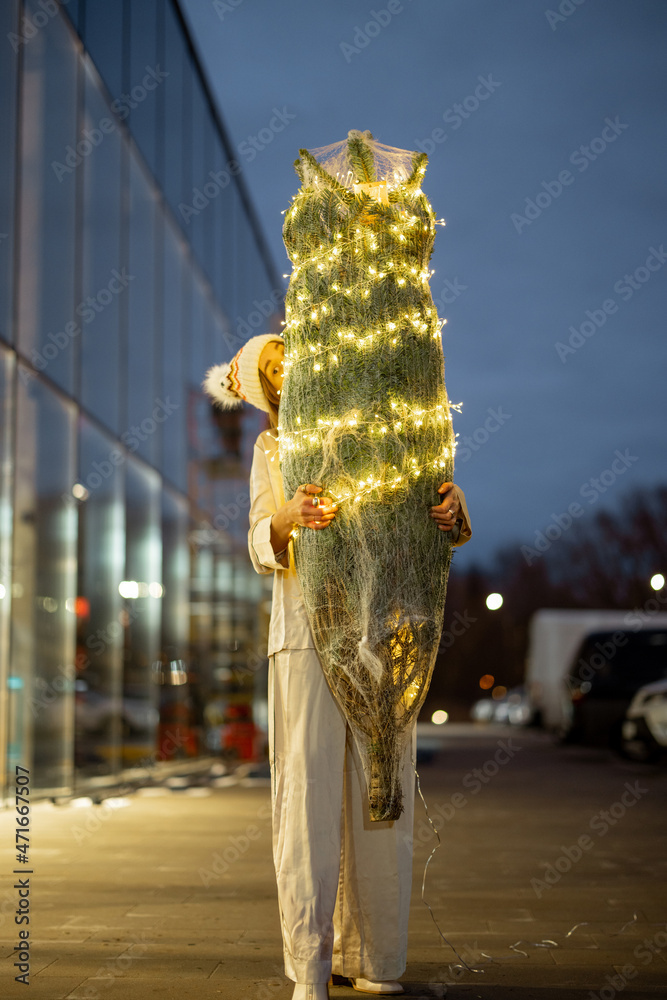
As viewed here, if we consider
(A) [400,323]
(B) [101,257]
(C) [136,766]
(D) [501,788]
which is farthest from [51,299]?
(A) [400,323]

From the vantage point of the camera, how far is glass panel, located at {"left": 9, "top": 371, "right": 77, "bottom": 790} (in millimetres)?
9953

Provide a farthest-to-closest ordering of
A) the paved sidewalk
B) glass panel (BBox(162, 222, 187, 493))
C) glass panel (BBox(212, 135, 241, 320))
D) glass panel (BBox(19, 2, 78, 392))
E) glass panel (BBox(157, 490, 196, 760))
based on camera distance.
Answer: glass panel (BBox(212, 135, 241, 320)) → glass panel (BBox(162, 222, 187, 493)) → glass panel (BBox(157, 490, 196, 760)) → glass panel (BBox(19, 2, 78, 392)) → the paved sidewalk

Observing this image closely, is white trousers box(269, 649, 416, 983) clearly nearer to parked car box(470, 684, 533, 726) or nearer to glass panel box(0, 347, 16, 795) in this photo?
glass panel box(0, 347, 16, 795)

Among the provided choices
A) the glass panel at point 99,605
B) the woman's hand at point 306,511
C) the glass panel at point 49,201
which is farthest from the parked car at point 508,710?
the woman's hand at point 306,511

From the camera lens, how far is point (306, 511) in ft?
11.4

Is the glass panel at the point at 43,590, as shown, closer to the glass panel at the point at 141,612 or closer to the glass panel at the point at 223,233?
the glass panel at the point at 141,612

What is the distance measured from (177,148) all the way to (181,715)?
27.0ft

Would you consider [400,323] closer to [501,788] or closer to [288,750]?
[288,750]

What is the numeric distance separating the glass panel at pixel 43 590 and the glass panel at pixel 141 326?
96.6 inches

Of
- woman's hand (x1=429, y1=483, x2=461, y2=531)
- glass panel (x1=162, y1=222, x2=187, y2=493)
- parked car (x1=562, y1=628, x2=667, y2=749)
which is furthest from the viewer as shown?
parked car (x1=562, y1=628, x2=667, y2=749)

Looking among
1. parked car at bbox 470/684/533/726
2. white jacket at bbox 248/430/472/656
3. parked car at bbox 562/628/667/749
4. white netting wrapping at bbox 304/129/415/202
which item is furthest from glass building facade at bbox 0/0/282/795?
parked car at bbox 470/684/533/726

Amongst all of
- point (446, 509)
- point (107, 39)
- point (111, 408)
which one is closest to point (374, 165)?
point (446, 509)

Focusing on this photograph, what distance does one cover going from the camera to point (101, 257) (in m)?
12.3

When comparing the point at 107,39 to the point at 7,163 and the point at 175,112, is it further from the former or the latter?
the point at 175,112
